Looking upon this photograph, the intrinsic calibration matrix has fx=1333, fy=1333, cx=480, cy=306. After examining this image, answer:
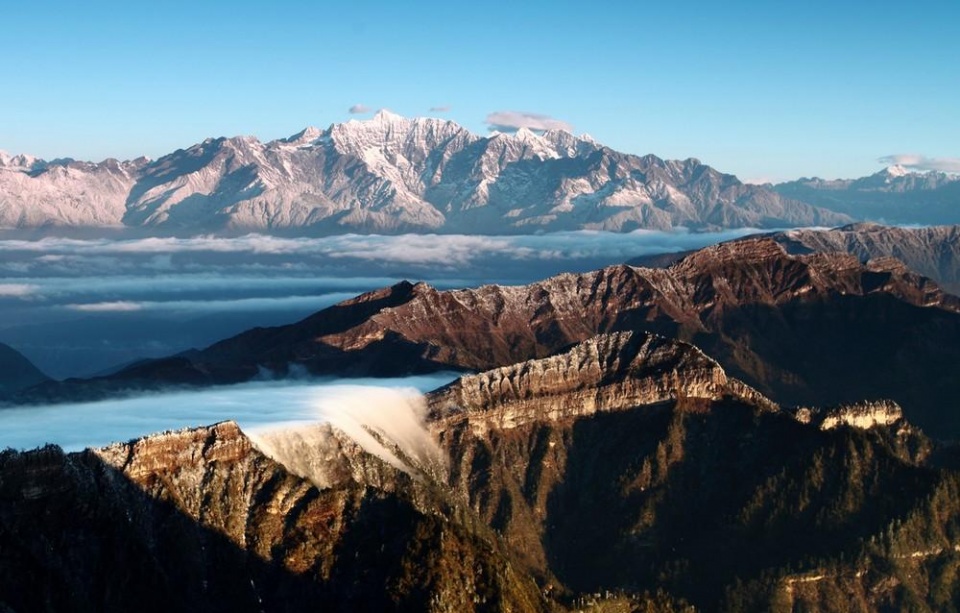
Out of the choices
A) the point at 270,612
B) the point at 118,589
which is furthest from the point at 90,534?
the point at 270,612

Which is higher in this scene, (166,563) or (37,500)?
(37,500)

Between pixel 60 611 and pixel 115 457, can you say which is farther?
pixel 115 457

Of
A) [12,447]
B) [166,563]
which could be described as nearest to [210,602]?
[166,563]

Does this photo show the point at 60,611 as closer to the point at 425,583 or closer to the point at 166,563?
the point at 166,563

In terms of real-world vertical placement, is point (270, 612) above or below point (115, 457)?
below

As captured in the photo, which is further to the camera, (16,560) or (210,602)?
(210,602)

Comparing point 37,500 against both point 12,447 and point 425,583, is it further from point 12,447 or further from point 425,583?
point 425,583

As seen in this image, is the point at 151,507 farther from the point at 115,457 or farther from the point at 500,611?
the point at 500,611

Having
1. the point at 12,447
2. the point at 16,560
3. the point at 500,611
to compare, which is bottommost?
the point at 500,611
